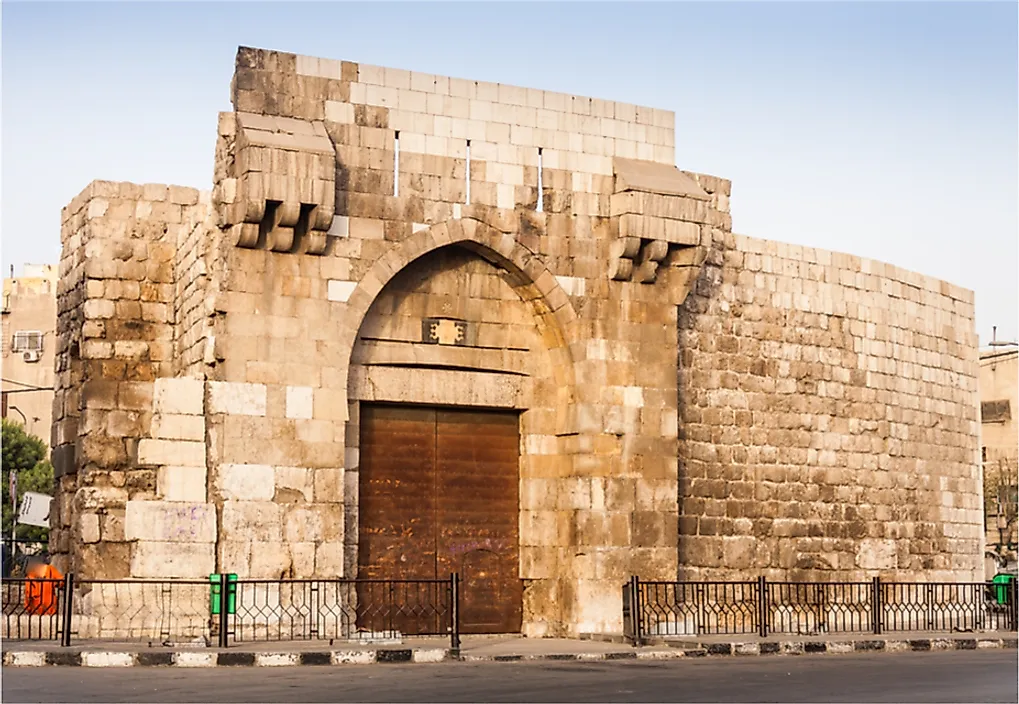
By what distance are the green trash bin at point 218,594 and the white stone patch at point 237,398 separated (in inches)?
74.4

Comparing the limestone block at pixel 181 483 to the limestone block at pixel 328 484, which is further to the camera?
the limestone block at pixel 328 484

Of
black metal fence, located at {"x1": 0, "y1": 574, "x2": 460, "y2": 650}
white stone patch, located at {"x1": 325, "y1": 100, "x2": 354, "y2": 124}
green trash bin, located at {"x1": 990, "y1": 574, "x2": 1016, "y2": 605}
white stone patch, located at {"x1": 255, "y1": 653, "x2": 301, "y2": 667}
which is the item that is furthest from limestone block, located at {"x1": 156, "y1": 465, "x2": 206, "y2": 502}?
green trash bin, located at {"x1": 990, "y1": 574, "x2": 1016, "y2": 605}

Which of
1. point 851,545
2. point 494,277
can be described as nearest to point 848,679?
point 494,277

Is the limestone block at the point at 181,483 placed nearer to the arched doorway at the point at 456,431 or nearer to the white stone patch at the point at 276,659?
the arched doorway at the point at 456,431

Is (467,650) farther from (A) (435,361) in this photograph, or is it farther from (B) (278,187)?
(B) (278,187)

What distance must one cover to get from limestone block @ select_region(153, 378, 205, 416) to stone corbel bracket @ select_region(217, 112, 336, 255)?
1.65 meters

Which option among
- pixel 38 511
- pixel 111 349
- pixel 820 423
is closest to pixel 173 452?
pixel 111 349

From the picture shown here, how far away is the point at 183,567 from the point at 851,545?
10087 millimetres

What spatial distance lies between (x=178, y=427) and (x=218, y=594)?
78.4 inches

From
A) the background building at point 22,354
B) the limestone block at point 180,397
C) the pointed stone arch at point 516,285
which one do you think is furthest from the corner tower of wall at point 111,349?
the background building at point 22,354

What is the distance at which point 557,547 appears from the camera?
18.6 m

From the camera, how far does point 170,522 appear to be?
16.2 m

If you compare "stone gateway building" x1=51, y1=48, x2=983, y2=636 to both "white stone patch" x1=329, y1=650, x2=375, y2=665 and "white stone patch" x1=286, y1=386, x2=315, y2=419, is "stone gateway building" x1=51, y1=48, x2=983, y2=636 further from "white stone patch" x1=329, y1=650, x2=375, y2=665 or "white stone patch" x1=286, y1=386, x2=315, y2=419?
"white stone patch" x1=329, y1=650, x2=375, y2=665

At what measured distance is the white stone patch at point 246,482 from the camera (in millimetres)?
16422
